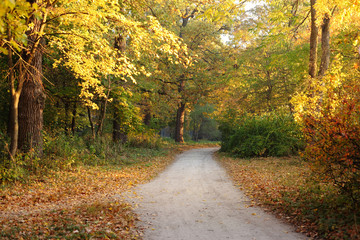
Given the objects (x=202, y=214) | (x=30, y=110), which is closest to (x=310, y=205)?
(x=202, y=214)

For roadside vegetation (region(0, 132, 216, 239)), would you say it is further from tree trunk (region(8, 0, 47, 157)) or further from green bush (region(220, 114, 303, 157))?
green bush (region(220, 114, 303, 157))

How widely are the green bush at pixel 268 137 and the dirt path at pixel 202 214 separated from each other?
7269 mm

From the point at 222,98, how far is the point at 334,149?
23426 mm

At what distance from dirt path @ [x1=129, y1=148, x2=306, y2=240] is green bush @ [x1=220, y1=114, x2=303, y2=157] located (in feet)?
23.8

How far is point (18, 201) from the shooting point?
23.0 ft

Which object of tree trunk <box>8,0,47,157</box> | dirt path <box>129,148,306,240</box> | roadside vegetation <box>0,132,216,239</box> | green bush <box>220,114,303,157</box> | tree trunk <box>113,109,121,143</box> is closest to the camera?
roadside vegetation <box>0,132,216,239</box>

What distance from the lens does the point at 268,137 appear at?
16766 millimetres

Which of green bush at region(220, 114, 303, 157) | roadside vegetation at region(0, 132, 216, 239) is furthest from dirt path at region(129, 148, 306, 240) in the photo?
green bush at region(220, 114, 303, 157)

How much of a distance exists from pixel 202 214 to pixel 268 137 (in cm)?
1151

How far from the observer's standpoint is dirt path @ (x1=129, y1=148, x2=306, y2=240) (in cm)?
513

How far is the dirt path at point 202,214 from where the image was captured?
5.13m

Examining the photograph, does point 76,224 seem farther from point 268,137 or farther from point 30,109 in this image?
point 268,137

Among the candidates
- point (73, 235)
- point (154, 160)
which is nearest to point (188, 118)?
point (154, 160)

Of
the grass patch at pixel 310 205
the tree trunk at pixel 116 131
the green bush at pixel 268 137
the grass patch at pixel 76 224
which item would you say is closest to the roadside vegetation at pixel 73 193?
the grass patch at pixel 76 224
